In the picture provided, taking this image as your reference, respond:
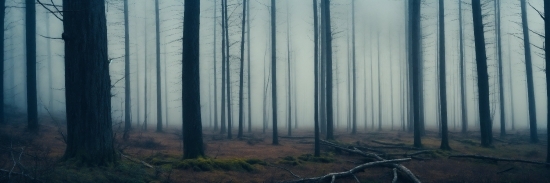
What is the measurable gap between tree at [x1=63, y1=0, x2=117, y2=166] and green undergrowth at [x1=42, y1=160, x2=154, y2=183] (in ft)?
1.03

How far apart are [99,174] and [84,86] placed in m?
1.99

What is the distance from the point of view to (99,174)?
256 inches

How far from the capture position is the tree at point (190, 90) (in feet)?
33.9

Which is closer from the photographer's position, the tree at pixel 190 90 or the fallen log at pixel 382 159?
the fallen log at pixel 382 159

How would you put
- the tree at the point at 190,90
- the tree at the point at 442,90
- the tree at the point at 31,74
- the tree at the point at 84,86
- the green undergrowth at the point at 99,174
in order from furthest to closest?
the tree at the point at 442,90
the tree at the point at 31,74
the tree at the point at 190,90
the tree at the point at 84,86
the green undergrowth at the point at 99,174

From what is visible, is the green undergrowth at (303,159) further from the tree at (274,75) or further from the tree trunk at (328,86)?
the tree trunk at (328,86)

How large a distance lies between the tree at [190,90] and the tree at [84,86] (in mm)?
3195

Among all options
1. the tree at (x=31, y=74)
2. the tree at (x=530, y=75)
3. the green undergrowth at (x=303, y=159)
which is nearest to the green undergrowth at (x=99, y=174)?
the green undergrowth at (x=303, y=159)

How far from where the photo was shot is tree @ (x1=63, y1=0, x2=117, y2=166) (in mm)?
7121

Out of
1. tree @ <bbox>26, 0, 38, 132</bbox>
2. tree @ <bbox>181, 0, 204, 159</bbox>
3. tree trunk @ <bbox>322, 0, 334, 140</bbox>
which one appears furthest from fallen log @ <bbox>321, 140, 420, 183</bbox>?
tree @ <bbox>26, 0, 38, 132</bbox>

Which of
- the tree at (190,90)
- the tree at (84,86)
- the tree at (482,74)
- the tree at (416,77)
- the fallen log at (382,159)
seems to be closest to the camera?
the tree at (84,86)

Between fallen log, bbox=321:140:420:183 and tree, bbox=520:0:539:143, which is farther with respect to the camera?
tree, bbox=520:0:539:143

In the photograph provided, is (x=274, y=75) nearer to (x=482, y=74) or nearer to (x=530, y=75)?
(x=482, y=74)

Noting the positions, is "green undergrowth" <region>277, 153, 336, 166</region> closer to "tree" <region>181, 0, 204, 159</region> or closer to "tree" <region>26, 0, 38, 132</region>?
"tree" <region>181, 0, 204, 159</region>
